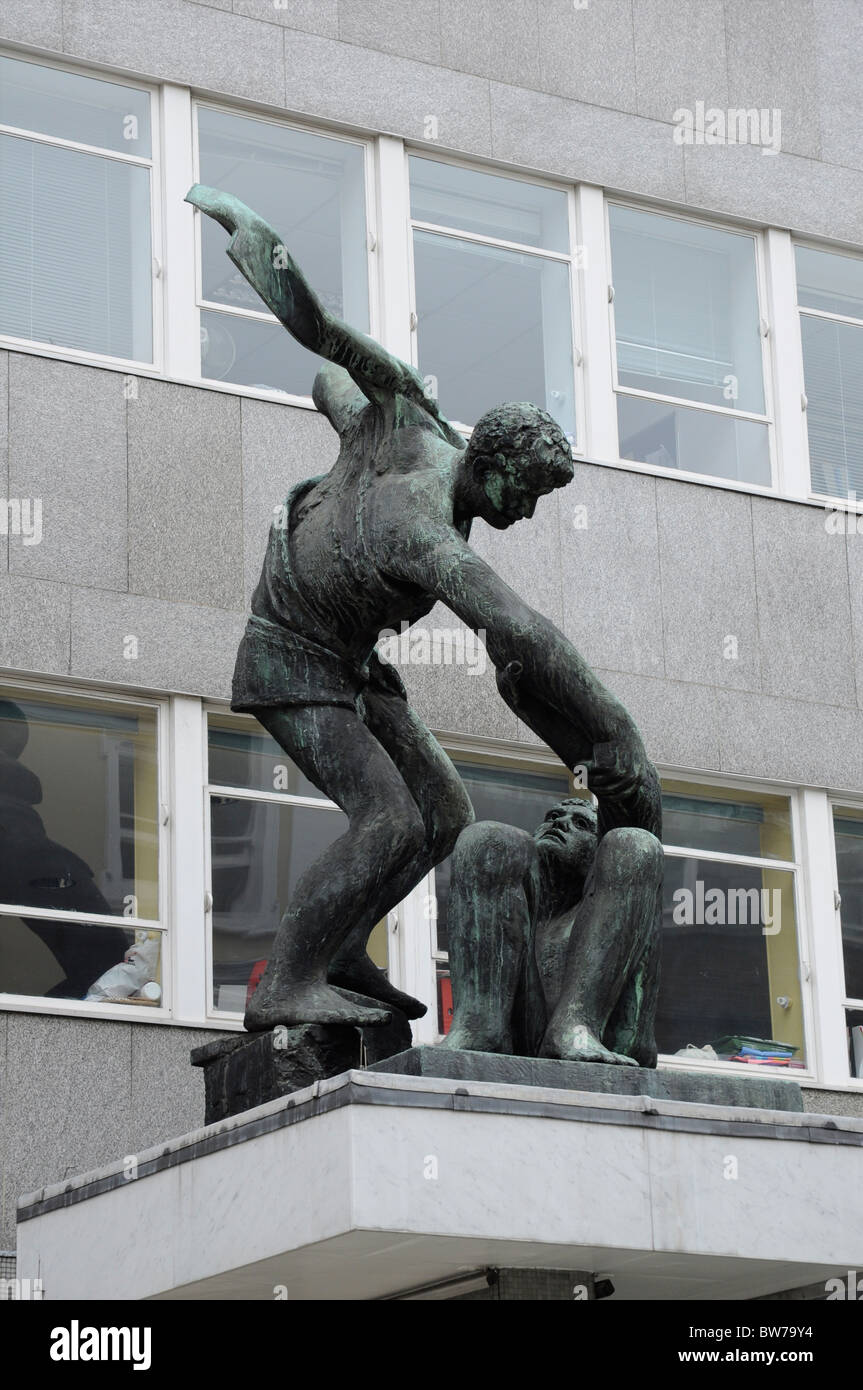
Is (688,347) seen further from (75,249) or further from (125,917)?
(125,917)

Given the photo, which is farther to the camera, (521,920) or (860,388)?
(860,388)

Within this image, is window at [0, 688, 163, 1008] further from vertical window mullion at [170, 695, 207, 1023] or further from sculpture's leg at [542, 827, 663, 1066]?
sculpture's leg at [542, 827, 663, 1066]

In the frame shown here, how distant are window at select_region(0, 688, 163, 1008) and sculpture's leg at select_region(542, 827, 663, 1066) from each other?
17.0ft

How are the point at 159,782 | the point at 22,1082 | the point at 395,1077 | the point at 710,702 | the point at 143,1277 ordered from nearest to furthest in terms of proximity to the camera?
the point at 395,1077, the point at 143,1277, the point at 22,1082, the point at 159,782, the point at 710,702

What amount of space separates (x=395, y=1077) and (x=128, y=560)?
6913 mm

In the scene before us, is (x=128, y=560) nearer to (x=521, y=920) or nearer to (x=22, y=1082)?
(x=22, y=1082)

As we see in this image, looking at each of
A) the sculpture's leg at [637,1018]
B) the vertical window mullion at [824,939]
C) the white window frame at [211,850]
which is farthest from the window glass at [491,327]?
the sculpture's leg at [637,1018]

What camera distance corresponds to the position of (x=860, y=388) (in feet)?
60.4

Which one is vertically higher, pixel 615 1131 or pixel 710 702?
pixel 710 702

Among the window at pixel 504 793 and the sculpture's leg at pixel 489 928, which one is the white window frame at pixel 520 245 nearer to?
the window at pixel 504 793

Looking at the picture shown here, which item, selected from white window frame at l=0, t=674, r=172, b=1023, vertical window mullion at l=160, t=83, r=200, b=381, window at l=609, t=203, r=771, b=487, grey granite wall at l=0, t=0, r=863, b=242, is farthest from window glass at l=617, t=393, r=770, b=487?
white window frame at l=0, t=674, r=172, b=1023

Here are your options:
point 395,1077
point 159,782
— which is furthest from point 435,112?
point 395,1077

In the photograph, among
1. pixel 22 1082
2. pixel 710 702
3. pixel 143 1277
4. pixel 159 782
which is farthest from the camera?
pixel 710 702

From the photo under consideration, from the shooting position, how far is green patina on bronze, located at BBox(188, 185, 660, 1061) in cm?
938
